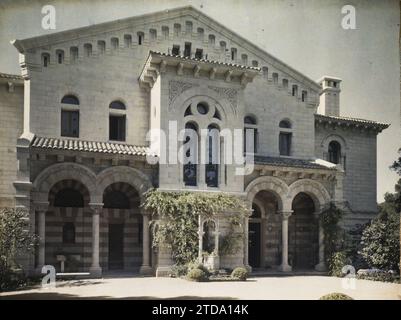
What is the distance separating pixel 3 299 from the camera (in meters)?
17.4

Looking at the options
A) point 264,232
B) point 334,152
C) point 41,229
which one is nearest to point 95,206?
point 41,229

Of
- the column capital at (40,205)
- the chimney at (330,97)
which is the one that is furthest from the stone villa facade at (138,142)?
A: the chimney at (330,97)

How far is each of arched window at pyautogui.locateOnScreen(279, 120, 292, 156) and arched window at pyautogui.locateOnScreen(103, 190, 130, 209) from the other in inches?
408

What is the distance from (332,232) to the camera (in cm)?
2761

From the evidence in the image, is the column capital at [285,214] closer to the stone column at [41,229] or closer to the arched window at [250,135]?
the arched window at [250,135]

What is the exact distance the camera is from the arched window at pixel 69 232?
25.8 meters

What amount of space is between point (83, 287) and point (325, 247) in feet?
47.1

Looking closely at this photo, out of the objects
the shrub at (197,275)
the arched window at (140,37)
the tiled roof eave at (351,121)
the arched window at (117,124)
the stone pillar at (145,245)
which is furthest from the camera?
the tiled roof eave at (351,121)

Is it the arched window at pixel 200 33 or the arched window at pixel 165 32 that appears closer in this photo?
the arched window at pixel 165 32

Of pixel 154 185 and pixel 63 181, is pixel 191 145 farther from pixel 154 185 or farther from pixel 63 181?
pixel 63 181

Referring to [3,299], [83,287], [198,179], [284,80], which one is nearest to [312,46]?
[284,80]

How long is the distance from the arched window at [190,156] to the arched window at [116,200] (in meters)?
3.87

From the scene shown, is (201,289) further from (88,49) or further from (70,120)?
(88,49)

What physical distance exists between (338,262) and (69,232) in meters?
14.7
